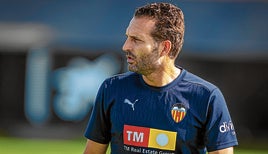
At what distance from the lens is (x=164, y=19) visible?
15.8 feet

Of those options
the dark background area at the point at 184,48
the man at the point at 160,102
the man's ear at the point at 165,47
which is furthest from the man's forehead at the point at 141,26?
the dark background area at the point at 184,48

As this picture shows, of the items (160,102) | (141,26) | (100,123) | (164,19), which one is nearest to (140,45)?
(141,26)

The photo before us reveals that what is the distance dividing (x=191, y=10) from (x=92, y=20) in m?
2.26

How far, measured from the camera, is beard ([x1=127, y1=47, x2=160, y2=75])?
483 cm

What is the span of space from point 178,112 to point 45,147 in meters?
9.67

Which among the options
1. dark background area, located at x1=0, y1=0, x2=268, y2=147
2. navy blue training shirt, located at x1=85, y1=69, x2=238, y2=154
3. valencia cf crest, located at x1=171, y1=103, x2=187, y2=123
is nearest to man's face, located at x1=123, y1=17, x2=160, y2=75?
navy blue training shirt, located at x1=85, y1=69, x2=238, y2=154

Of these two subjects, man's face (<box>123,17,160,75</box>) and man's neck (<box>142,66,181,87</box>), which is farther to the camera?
man's neck (<box>142,66,181,87</box>)

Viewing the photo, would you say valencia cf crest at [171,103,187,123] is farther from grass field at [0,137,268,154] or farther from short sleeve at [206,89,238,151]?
grass field at [0,137,268,154]

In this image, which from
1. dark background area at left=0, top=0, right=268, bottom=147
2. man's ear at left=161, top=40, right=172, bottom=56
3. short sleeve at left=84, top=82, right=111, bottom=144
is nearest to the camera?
man's ear at left=161, top=40, right=172, bottom=56

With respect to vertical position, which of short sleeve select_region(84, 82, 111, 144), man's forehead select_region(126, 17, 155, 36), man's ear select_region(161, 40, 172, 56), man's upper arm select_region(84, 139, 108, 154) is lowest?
man's upper arm select_region(84, 139, 108, 154)

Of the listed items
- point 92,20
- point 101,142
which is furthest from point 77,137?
point 101,142

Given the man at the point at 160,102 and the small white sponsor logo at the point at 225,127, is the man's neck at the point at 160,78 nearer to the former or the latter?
the man at the point at 160,102

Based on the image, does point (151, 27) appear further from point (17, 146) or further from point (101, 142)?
point (17, 146)

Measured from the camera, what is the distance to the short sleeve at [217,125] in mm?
4762
